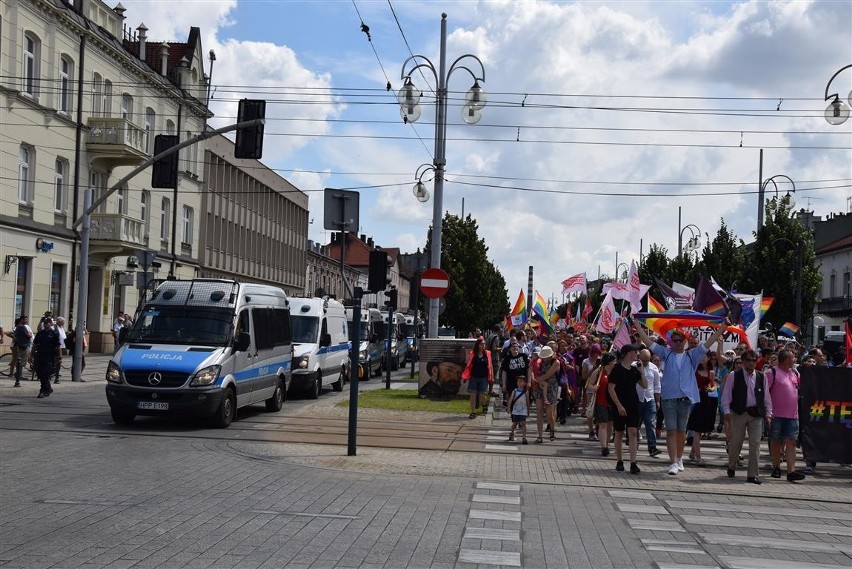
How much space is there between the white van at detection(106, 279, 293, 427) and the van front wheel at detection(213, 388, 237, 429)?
0.06ft

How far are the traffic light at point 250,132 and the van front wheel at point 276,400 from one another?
4.74 m

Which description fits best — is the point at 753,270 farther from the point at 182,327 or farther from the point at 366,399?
the point at 182,327

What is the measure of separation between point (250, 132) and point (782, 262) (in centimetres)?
2995

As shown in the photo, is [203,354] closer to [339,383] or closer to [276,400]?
[276,400]

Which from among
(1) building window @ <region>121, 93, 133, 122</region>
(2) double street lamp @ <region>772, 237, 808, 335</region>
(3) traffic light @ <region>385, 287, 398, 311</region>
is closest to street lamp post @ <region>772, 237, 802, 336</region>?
(2) double street lamp @ <region>772, 237, 808, 335</region>

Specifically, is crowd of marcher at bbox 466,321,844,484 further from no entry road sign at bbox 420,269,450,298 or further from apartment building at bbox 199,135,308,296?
apartment building at bbox 199,135,308,296

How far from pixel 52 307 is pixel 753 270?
96.6ft

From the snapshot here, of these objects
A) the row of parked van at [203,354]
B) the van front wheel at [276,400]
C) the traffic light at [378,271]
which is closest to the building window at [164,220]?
the row of parked van at [203,354]

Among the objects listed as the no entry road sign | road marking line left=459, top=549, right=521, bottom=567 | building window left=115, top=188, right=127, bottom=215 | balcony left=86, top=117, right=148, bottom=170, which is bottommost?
road marking line left=459, top=549, right=521, bottom=567

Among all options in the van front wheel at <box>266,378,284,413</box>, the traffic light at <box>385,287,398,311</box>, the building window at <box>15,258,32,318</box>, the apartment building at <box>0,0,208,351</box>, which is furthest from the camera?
the building window at <box>15,258,32,318</box>

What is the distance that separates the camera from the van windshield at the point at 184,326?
1725 centimetres

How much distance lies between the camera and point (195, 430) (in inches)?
661

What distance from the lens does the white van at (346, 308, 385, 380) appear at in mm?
34656

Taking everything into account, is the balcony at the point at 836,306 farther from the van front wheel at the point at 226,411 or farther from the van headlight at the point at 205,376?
the van headlight at the point at 205,376
